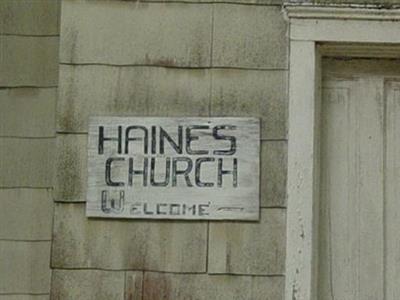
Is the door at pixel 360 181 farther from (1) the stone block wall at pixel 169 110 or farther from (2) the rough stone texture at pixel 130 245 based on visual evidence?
(2) the rough stone texture at pixel 130 245

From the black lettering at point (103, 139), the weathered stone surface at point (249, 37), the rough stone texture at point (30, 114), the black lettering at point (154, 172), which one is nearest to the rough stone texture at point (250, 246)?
the black lettering at point (154, 172)

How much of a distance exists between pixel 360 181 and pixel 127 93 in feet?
3.04

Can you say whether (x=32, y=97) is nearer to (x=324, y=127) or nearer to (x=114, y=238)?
(x=114, y=238)

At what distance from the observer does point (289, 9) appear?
12.8 ft

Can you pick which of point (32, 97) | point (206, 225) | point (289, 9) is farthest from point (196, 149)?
point (32, 97)

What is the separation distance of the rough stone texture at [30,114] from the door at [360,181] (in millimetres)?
1293

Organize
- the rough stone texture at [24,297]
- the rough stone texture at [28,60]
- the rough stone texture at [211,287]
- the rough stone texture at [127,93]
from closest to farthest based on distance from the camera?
the rough stone texture at [211,287] < the rough stone texture at [127,93] < the rough stone texture at [24,297] < the rough stone texture at [28,60]

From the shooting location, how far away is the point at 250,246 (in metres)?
3.82

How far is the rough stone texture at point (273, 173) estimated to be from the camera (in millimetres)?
3834

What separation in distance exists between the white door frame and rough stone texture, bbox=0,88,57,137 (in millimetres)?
1262

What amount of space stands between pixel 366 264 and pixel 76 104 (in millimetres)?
1220

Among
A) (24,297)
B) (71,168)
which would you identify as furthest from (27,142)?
(71,168)

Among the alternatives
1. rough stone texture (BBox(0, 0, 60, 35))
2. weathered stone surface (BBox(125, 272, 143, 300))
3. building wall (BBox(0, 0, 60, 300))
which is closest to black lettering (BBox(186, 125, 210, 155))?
weathered stone surface (BBox(125, 272, 143, 300))

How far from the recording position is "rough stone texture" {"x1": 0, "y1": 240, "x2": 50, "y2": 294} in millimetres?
4582
